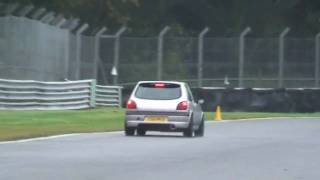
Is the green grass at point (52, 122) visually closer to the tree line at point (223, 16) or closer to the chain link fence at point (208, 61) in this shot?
the chain link fence at point (208, 61)

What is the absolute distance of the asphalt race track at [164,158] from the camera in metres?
14.5

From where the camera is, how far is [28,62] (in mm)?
35500

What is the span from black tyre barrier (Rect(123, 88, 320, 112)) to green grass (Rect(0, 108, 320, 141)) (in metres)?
5.02

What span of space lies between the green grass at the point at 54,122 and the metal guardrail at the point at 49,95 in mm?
1062

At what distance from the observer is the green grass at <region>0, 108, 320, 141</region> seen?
2402 centimetres

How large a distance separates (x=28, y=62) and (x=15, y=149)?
16.9 m

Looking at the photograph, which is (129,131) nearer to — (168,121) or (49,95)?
(168,121)

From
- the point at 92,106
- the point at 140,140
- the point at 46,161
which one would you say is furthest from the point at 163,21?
the point at 46,161

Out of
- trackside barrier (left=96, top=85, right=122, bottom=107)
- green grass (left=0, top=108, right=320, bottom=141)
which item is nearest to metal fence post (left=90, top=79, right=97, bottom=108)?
green grass (left=0, top=108, right=320, bottom=141)

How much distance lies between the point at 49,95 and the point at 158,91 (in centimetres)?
1121

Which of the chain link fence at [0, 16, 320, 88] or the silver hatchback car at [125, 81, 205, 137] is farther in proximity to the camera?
the chain link fence at [0, 16, 320, 88]

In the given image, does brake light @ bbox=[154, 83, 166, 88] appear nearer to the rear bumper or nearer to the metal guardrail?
the rear bumper

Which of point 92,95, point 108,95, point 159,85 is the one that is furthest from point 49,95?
point 159,85

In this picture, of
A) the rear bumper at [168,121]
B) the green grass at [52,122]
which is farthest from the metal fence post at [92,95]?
the rear bumper at [168,121]
